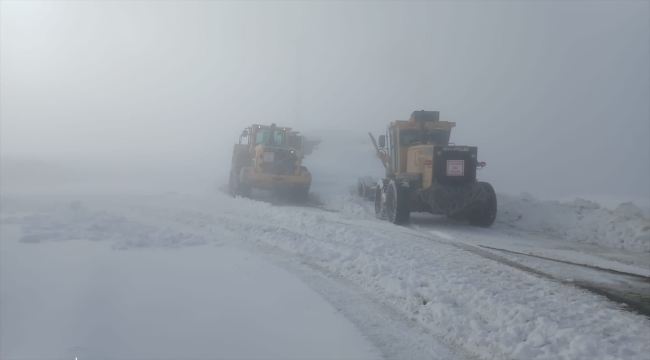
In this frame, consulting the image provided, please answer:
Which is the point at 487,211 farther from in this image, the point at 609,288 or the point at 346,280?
the point at 346,280

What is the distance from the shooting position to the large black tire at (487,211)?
14.2 m

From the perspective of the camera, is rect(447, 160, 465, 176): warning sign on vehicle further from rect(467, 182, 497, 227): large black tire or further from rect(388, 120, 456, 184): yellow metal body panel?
rect(388, 120, 456, 184): yellow metal body panel

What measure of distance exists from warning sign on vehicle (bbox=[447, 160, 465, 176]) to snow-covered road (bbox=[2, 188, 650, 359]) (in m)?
1.41

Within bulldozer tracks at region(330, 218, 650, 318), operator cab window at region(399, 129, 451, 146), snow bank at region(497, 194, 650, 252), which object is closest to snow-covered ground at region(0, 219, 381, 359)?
bulldozer tracks at region(330, 218, 650, 318)

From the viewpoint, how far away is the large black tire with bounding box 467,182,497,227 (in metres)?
14.2

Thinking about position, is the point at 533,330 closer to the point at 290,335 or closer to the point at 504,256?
the point at 290,335

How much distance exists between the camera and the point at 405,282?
7348mm

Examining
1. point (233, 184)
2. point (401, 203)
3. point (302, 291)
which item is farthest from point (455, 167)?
point (233, 184)

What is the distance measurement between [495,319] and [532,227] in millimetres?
9182

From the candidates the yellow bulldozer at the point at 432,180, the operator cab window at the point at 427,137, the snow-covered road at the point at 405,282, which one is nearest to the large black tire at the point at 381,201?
the yellow bulldozer at the point at 432,180

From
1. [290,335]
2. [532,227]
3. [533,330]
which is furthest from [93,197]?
[533,330]

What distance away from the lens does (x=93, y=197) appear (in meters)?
18.7

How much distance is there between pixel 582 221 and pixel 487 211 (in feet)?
7.30

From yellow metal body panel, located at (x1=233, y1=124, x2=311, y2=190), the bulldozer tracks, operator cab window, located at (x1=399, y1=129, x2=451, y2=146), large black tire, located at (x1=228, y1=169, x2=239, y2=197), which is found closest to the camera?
the bulldozer tracks
